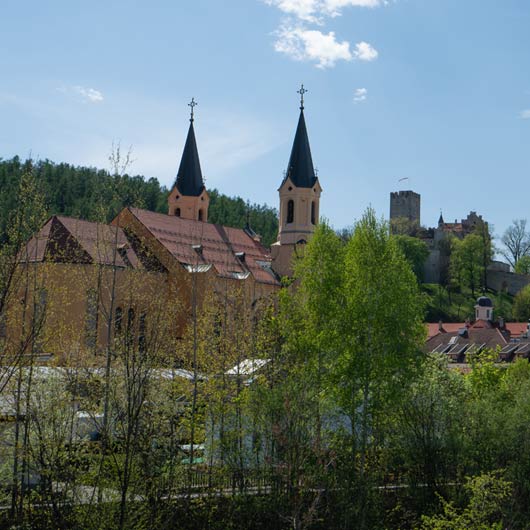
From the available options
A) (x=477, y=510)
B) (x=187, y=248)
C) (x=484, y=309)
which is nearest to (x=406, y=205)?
(x=484, y=309)

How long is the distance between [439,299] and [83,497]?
96938 mm

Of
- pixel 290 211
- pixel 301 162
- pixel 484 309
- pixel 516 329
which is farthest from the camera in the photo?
pixel 484 309

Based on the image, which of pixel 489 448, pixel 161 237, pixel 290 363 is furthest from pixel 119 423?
pixel 161 237

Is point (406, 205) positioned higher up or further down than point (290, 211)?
higher up

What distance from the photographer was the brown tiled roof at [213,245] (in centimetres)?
5650

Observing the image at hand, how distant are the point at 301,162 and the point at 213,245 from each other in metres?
12.3

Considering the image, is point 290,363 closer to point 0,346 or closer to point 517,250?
point 0,346

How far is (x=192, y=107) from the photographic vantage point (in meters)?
70.1

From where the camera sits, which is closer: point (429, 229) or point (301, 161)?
point (301, 161)

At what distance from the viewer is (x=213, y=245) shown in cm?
6094

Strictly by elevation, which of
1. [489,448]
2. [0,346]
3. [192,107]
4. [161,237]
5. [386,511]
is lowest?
[386,511]

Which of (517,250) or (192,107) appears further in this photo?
(517,250)

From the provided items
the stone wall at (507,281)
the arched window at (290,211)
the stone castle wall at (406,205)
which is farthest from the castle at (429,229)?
the arched window at (290,211)

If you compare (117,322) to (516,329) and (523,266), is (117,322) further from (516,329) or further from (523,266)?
(523,266)
